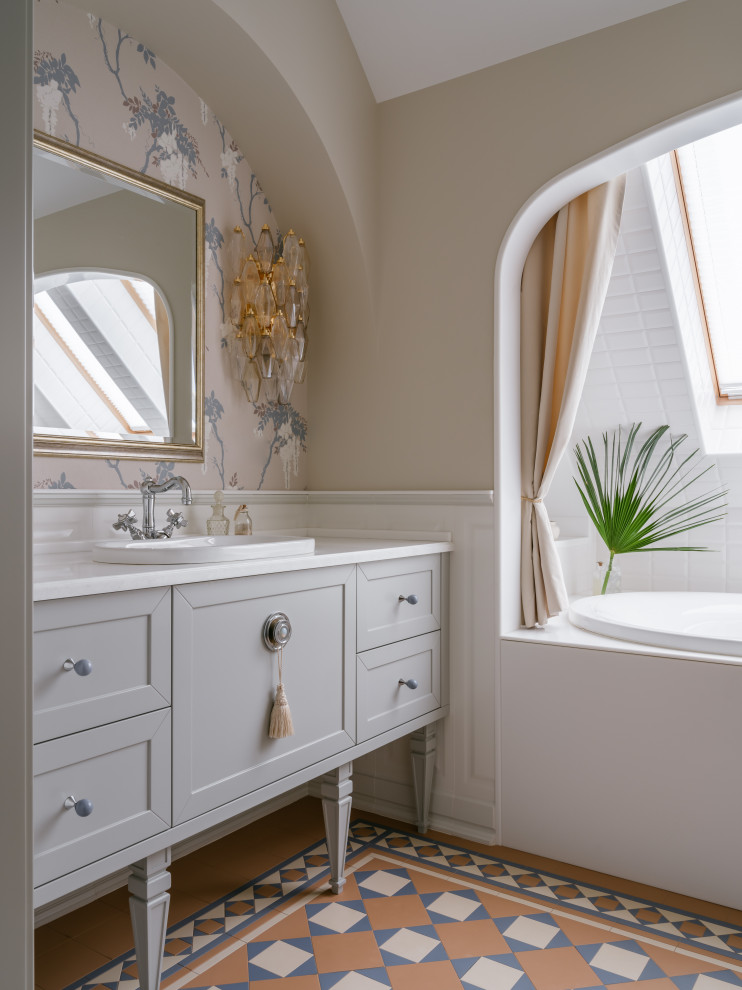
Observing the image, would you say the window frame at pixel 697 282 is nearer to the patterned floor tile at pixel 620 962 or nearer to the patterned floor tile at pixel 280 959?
the patterned floor tile at pixel 620 962

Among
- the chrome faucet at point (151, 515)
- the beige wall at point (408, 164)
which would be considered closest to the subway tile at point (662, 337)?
the beige wall at point (408, 164)

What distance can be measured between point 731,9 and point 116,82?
159 centimetres

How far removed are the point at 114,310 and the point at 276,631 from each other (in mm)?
997

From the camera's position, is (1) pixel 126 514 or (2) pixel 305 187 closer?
(1) pixel 126 514

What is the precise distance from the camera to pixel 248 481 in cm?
253

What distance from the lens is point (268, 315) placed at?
2.44 meters

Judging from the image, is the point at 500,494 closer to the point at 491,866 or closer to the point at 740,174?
the point at 491,866

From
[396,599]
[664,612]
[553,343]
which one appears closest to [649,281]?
[553,343]

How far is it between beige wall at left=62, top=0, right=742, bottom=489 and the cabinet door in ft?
2.55

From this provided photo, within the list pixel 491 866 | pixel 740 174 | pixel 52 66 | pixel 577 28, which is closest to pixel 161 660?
pixel 491 866

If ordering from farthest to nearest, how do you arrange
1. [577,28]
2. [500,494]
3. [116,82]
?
1. [500,494]
2. [577,28]
3. [116,82]

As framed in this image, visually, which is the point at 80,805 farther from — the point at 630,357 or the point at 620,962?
the point at 630,357

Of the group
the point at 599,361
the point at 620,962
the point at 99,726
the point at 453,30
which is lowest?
the point at 620,962

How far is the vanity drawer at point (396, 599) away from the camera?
2.06 meters
